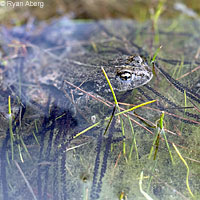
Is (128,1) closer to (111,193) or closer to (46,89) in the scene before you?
(46,89)

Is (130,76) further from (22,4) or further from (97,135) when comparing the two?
(22,4)

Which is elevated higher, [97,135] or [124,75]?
[124,75]

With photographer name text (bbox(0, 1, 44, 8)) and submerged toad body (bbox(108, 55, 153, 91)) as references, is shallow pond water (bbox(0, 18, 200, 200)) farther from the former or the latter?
photographer name text (bbox(0, 1, 44, 8))

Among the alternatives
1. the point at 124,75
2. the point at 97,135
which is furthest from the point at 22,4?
the point at 97,135

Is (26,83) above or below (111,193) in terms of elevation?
above

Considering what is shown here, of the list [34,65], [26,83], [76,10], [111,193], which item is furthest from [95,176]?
[76,10]

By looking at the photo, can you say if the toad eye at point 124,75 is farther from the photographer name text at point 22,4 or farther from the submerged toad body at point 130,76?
the photographer name text at point 22,4
